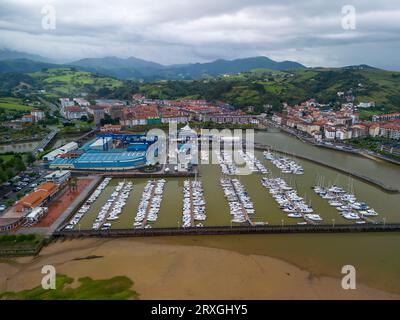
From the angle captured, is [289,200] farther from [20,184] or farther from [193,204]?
[20,184]

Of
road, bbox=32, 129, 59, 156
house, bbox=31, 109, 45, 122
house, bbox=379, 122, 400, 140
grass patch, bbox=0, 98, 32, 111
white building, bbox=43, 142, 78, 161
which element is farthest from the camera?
grass patch, bbox=0, 98, 32, 111

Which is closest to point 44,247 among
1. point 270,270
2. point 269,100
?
point 270,270

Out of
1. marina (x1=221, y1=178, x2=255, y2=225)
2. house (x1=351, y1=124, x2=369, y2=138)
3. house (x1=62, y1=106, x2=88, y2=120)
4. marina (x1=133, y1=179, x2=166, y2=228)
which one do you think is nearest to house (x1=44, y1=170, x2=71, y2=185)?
marina (x1=133, y1=179, x2=166, y2=228)

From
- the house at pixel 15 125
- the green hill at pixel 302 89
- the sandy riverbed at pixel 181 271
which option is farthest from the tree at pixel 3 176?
the green hill at pixel 302 89

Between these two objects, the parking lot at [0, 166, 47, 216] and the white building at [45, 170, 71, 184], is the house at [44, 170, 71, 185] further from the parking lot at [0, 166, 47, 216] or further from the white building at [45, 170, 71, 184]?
the parking lot at [0, 166, 47, 216]

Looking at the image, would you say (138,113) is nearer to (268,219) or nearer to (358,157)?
(358,157)

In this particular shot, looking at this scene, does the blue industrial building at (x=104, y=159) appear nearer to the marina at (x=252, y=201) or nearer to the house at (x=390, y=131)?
the marina at (x=252, y=201)

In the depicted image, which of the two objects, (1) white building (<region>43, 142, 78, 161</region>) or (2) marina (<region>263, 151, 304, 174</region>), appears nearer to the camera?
(2) marina (<region>263, 151, 304, 174</region>)
